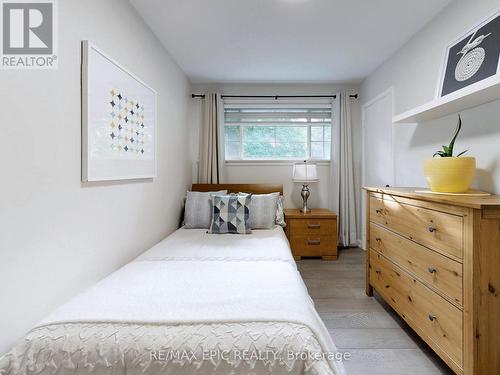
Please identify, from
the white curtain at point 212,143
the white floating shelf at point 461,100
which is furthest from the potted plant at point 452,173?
the white curtain at point 212,143

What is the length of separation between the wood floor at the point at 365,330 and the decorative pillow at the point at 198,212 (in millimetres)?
1283

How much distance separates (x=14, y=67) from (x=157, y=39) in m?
1.75

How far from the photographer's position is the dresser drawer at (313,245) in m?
3.52

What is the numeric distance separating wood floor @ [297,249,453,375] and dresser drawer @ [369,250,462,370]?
0.14 meters

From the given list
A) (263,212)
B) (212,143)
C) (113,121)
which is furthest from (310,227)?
(113,121)

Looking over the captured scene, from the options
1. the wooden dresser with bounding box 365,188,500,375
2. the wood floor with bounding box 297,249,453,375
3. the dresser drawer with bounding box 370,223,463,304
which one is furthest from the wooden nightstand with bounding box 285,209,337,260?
the wooden dresser with bounding box 365,188,500,375

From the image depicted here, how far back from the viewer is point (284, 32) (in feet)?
8.24

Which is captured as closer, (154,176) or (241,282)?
(241,282)

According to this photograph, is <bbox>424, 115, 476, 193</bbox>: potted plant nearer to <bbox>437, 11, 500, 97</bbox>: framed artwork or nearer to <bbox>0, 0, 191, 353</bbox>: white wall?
<bbox>437, 11, 500, 97</bbox>: framed artwork

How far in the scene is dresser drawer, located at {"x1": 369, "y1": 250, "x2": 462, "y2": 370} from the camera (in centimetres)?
140

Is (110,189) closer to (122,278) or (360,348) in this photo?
(122,278)

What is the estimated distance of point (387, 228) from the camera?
2.20m

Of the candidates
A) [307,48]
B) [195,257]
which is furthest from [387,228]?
[307,48]

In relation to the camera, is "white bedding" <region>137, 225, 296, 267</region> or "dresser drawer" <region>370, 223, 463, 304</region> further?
"white bedding" <region>137, 225, 296, 267</region>
